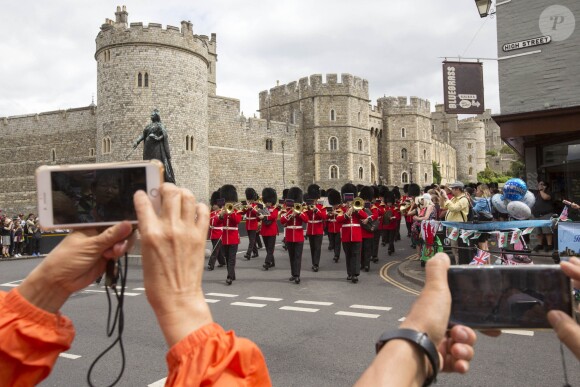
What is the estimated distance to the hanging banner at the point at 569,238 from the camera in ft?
20.4

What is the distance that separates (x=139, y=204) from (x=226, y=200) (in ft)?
41.3

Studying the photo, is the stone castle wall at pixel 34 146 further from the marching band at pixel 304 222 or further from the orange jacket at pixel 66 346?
the orange jacket at pixel 66 346

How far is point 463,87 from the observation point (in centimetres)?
1256

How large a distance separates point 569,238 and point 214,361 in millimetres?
6477

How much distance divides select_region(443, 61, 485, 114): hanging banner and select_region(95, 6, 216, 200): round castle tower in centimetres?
2378

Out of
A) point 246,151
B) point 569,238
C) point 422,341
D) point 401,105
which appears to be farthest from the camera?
point 401,105

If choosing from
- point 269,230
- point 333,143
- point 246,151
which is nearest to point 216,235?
point 269,230

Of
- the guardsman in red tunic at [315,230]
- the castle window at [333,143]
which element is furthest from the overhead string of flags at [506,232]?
the castle window at [333,143]

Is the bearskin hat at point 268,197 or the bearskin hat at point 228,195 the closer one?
the bearskin hat at point 228,195

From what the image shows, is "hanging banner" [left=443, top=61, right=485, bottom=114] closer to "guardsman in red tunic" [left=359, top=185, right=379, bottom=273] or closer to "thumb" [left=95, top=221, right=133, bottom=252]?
"guardsman in red tunic" [left=359, top=185, right=379, bottom=273]

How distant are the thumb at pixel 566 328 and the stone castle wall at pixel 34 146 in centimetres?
4293

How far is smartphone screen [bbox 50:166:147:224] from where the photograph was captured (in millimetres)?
1489

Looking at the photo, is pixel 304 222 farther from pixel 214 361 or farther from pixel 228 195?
pixel 214 361

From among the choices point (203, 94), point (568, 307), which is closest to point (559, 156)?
point (568, 307)
